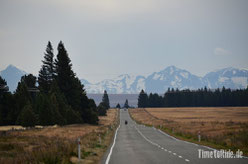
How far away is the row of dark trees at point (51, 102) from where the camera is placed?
Result: 51375 mm

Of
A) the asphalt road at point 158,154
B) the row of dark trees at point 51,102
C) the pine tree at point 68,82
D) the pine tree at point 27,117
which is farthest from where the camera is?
the pine tree at point 68,82

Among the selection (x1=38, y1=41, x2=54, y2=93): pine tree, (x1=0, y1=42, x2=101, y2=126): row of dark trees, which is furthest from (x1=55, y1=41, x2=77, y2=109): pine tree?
(x1=38, y1=41, x2=54, y2=93): pine tree

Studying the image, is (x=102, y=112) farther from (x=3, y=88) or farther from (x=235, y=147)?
(x=235, y=147)

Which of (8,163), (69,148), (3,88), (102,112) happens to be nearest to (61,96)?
(3,88)

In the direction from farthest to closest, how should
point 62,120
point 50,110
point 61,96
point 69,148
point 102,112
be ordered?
point 102,112 < point 61,96 < point 62,120 < point 50,110 < point 69,148

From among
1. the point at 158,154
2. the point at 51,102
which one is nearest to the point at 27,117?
the point at 51,102

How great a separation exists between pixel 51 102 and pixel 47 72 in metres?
33.9

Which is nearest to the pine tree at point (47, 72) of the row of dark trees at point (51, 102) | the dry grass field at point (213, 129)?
the row of dark trees at point (51, 102)

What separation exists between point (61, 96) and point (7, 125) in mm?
11922

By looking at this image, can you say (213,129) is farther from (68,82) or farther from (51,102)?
(68,82)

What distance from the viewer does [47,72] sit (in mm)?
84125

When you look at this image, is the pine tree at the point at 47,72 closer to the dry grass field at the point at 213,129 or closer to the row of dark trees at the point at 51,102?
the row of dark trees at the point at 51,102

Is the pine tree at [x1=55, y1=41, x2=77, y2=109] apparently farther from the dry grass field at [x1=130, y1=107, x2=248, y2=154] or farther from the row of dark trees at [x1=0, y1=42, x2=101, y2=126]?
the dry grass field at [x1=130, y1=107, x2=248, y2=154]

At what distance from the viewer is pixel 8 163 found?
43.2ft
